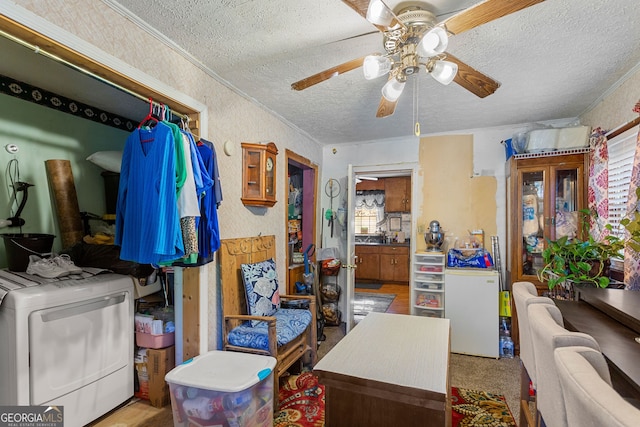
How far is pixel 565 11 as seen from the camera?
5.02 feet

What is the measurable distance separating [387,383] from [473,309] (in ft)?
7.56

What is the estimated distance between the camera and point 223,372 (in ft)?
5.72

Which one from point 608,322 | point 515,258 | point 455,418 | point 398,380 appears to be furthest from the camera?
point 515,258

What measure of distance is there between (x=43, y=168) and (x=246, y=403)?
2.44m

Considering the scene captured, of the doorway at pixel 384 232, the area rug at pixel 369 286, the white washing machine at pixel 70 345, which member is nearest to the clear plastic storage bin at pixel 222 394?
the white washing machine at pixel 70 345

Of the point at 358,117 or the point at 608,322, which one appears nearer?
the point at 608,322

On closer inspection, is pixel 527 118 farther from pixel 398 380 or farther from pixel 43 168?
pixel 43 168

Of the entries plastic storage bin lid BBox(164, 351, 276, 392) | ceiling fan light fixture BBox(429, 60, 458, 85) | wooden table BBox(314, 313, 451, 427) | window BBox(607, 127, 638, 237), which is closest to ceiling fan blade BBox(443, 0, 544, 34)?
ceiling fan light fixture BBox(429, 60, 458, 85)

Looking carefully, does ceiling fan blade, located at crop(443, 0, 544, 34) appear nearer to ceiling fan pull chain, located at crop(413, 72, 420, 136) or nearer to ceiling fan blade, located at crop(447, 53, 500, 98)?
ceiling fan blade, located at crop(447, 53, 500, 98)

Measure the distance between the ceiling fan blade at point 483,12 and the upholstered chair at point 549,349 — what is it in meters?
1.16

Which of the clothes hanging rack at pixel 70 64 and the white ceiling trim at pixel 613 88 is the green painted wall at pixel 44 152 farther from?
the white ceiling trim at pixel 613 88

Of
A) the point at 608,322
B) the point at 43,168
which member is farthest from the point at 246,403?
the point at 43,168

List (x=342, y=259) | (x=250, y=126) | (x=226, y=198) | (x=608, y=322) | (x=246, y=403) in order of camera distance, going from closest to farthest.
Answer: (x=608, y=322)
(x=246, y=403)
(x=226, y=198)
(x=250, y=126)
(x=342, y=259)

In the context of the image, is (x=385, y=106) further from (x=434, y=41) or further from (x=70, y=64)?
(x=70, y=64)
